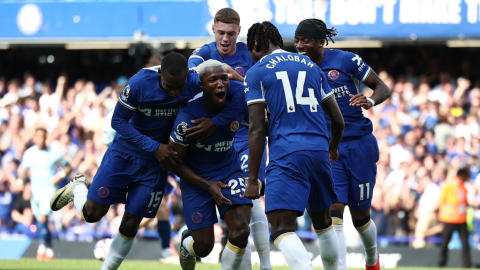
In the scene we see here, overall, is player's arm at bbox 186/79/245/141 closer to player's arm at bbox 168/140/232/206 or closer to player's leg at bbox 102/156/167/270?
player's arm at bbox 168/140/232/206

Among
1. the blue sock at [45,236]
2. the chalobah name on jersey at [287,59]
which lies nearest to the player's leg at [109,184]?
the chalobah name on jersey at [287,59]

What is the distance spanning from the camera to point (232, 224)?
229 inches

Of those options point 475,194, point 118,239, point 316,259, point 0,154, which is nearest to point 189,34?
point 0,154

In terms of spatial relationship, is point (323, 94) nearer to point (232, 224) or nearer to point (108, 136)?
point (232, 224)

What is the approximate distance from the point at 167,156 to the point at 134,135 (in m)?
0.44

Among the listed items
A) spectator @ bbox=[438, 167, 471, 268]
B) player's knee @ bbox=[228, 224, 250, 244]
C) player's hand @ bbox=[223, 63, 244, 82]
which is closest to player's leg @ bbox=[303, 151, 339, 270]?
player's knee @ bbox=[228, 224, 250, 244]

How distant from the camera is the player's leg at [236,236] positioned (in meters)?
5.73

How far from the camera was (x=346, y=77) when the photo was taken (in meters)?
6.55

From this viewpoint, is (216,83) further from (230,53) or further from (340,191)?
(340,191)

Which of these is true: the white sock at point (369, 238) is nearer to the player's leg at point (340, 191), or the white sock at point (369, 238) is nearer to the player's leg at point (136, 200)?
the player's leg at point (340, 191)

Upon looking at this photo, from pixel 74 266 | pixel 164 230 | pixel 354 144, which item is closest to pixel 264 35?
pixel 354 144

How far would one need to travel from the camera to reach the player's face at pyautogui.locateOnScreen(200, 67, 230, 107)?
557 centimetres

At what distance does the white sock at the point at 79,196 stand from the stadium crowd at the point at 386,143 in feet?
12.3

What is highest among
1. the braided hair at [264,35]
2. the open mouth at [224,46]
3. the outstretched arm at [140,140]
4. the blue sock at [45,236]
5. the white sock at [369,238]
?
the braided hair at [264,35]
